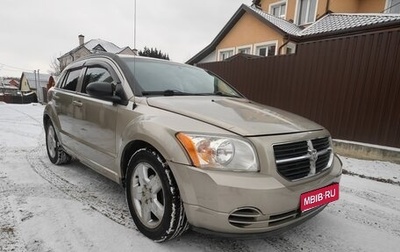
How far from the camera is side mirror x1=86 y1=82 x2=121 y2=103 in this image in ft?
8.85

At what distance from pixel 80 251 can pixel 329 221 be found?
7.94 ft

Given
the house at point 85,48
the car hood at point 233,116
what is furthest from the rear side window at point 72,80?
the house at point 85,48

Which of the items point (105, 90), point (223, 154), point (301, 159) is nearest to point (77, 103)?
point (105, 90)

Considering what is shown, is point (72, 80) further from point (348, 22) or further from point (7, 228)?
point (348, 22)

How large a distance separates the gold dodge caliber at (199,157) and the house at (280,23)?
9.35 metres

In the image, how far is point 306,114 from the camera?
709cm

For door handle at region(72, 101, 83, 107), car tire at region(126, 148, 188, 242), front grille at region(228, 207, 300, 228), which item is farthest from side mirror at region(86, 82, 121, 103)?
front grille at region(228, 207, 300, 228)

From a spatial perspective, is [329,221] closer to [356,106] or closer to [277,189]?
[277,189]

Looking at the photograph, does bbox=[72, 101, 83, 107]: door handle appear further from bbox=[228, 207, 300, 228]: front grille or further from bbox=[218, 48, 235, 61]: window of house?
bbox=[218, 48, 235, 61]: window of house

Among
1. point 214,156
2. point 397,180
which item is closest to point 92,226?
point 214,156

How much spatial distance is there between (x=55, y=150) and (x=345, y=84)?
6.05 m

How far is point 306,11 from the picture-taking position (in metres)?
14.3

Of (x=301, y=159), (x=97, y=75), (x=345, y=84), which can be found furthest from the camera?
(x=345, y=84)

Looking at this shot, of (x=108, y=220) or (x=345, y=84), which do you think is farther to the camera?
(x=345, y=84)
